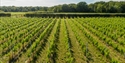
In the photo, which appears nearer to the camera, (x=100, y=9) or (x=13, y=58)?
(x=13, y=58)

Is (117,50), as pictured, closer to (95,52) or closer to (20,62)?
(95,52)

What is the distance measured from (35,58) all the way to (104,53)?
4436mm

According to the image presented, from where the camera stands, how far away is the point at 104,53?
33.6ft

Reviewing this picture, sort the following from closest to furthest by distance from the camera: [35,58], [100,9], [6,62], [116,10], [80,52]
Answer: [6,62] < [35,58] < [80,52] < [116,10] < [100,9]

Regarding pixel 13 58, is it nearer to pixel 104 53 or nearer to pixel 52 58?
pixel 52 58

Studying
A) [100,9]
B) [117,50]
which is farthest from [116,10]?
[117,50]

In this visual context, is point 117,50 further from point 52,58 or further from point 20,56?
point 20,56

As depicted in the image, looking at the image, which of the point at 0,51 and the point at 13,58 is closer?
the point at 13,58

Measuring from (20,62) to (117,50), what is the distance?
22.4 ft

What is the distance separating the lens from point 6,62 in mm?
8906

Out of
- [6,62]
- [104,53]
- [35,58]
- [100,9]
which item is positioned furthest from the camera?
[100,9]

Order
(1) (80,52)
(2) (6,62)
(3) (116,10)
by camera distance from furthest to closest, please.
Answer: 1. (3) (116,10)
2. (1) (80,52)
3. (2) (6,62)

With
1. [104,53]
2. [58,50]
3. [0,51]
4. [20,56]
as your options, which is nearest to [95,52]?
[104,53]

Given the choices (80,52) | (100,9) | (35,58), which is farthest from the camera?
(100,9)
